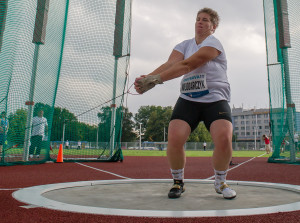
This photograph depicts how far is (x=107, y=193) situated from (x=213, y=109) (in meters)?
1.39

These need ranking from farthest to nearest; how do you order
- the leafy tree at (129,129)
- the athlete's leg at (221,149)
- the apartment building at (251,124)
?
1. the apartment building at (251,124)
2. the leafy tree at (129,129)
3. the athlete's leg at (221,149)

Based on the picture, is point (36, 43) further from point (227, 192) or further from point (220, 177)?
point (227, 192)

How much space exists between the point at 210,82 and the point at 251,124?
107316mm

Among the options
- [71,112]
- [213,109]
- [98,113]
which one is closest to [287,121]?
[98,113]

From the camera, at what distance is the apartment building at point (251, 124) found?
3969 inches

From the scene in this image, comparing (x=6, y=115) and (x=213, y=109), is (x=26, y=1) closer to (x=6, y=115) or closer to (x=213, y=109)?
(x=6, y=115)

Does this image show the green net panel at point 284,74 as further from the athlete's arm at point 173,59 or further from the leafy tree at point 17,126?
the leafy tree at point 17,126

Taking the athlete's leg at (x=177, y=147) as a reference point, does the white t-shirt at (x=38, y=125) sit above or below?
above

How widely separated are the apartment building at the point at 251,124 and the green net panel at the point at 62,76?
3683 inches

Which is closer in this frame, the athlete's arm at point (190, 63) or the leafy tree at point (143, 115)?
the athlete's arm at point (190, 63)

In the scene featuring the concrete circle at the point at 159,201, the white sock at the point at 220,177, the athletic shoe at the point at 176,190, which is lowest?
the concrete circle at the point at 159,201

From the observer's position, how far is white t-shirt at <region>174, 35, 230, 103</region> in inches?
117

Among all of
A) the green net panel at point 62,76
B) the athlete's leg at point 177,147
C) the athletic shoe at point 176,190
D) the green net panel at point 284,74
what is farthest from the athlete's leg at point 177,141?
the green net panel at point 284,74

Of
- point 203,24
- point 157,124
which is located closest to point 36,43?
point 203,24
